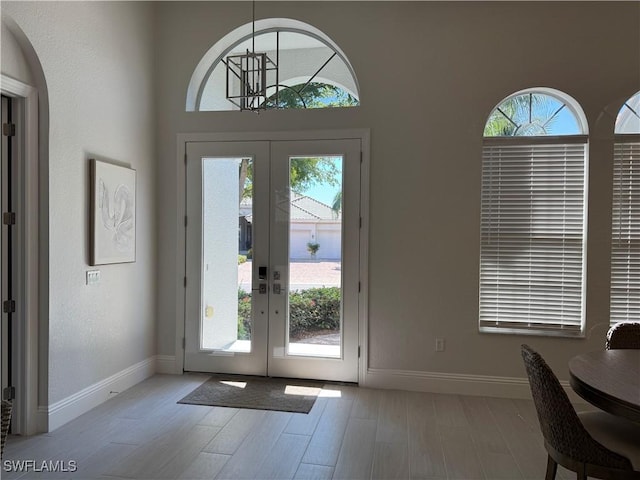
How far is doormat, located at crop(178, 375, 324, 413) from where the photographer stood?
379 centimetres

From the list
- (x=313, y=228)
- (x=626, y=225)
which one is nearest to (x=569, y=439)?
(x=626, y=225)

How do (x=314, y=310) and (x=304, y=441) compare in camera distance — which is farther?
(x=314, y=310)

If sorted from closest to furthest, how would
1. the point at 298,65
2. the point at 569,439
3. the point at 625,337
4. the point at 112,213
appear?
the point at 569,439 → the point at 625,337 → the point at 112,213 → the point at 298,65

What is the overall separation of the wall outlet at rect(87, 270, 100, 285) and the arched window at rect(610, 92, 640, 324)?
425 cm

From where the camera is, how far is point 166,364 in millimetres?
4605

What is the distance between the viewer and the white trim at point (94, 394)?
3291 millimetres

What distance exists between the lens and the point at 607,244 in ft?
12.8

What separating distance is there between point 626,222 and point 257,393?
346 centimetres

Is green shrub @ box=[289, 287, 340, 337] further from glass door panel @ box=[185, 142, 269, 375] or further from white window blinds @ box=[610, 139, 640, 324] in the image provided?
white window blinds @ box=[610, 139, 640, 324]

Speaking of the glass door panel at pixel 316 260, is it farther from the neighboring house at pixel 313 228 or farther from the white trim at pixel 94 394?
the white trim at pixel 94 394

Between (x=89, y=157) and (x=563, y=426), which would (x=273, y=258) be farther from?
(x=563, y=426)

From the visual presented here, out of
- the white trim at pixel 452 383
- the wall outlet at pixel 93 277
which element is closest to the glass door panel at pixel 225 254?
the wall outlet at pixel 93 277

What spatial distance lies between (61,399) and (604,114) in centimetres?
483

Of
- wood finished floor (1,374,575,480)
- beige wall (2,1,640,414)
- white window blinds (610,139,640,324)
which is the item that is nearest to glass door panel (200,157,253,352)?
beige wall (2,1,640,414)
